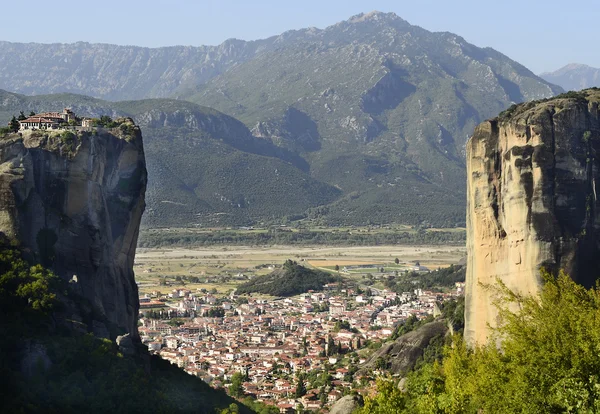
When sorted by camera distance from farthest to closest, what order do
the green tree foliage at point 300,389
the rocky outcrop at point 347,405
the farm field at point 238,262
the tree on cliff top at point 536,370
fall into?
the farm field at point 238,262 < the green tree foliage at point 300,389 < the rocky outcrop at point 347,405 < the tree on cliff top at point 536,370

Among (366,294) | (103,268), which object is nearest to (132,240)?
(103,268)

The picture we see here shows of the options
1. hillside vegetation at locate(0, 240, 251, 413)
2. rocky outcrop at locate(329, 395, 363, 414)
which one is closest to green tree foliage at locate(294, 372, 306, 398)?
rocky outcrop at locate(329, 395, 363, 414)

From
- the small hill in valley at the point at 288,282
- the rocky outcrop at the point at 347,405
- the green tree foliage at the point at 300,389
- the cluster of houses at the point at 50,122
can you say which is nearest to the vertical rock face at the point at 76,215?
the cluster of houses at the point at 50,122

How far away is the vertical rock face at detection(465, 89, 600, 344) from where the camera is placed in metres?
42.6

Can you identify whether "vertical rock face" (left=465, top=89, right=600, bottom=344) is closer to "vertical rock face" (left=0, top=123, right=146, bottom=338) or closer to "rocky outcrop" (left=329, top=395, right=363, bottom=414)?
"rocky outcrop" (left=329, top=395, right=363, bottom=414)

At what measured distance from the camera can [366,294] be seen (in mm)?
129875

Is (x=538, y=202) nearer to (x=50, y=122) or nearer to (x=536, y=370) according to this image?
(x=536, y=370)

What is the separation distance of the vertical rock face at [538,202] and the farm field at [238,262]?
93.2 meters

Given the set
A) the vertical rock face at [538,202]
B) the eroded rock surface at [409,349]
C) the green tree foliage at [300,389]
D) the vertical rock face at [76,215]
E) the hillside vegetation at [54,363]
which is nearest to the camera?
the hillside vegetation at [54,363]

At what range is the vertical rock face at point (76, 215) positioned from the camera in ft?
148

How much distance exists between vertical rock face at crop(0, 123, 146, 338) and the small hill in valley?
86.4 metres

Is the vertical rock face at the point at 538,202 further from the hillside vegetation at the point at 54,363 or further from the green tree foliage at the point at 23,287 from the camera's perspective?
the green tree foliage at the point at 23,287

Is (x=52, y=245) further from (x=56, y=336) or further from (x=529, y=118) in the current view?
(x=529, y=118)

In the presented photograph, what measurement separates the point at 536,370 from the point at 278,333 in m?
67.8
